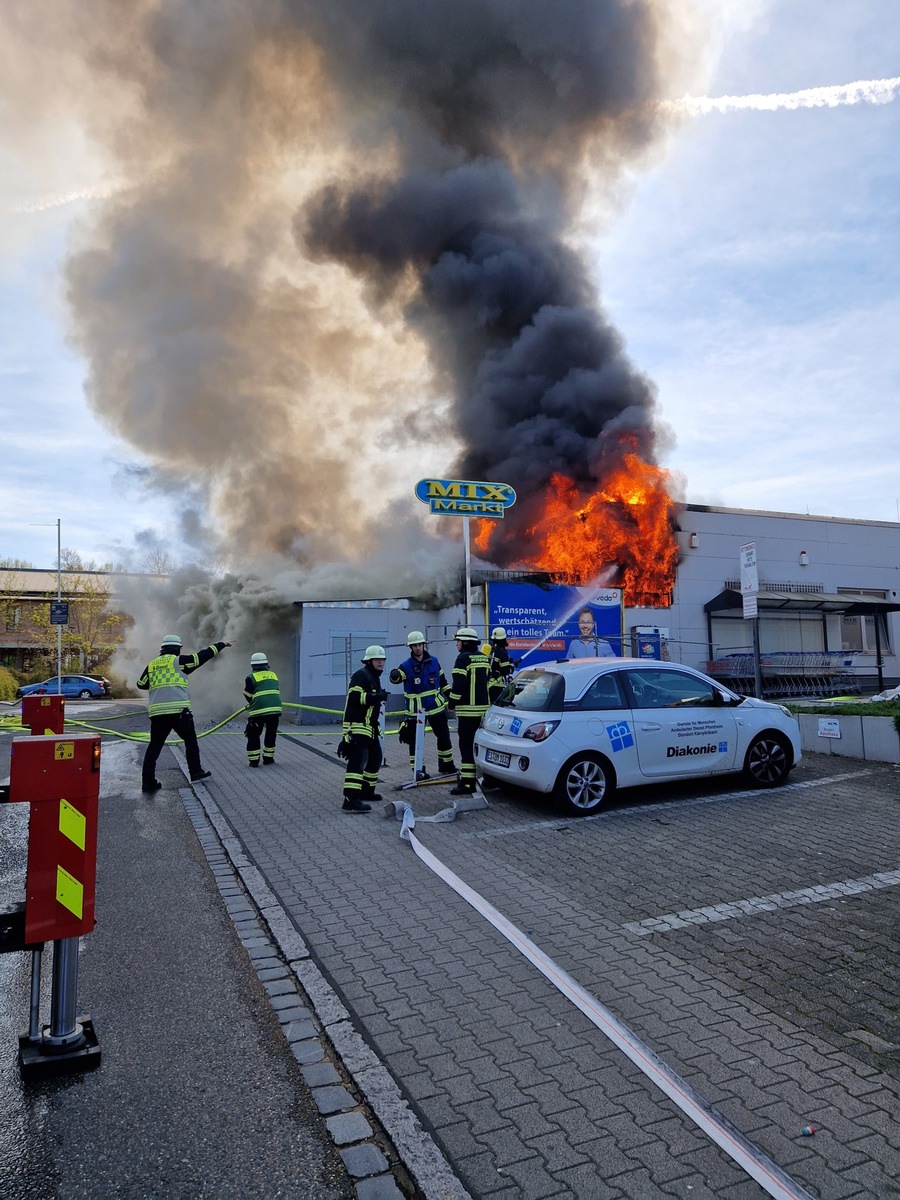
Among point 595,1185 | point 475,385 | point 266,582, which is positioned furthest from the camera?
point 475,385

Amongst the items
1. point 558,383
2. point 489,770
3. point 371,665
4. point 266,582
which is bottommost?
point 489,770

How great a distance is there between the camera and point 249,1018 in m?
3.38

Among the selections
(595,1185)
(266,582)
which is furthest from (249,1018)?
(266,582)

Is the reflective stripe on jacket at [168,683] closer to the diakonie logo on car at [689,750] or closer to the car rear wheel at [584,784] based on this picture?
the car rear wheel at [584,784]

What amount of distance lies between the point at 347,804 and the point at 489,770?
145 cm

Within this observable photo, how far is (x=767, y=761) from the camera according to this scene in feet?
25.9

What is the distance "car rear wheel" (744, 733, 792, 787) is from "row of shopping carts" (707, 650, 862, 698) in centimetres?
1271

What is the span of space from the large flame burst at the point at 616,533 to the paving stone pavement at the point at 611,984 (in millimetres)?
14183

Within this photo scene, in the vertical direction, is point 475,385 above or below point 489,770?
above

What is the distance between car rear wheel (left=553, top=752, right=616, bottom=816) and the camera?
22.9ft

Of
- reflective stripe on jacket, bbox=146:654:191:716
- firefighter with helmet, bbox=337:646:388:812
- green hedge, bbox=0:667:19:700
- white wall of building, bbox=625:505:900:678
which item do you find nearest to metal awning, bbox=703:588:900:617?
white wall of building, bbox=625:505:900:678

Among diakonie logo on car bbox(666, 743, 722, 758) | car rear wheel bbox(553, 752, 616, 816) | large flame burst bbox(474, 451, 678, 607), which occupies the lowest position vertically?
car rear wheel bbox(553, 752, 616, 816)

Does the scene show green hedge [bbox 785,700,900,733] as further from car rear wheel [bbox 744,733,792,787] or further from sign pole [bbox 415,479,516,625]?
sign pole [bbox 415,479,516,625]

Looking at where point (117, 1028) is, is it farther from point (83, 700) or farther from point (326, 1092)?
point (83, 700)
